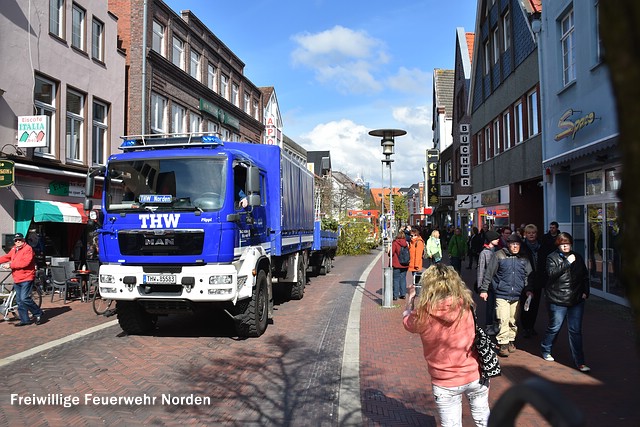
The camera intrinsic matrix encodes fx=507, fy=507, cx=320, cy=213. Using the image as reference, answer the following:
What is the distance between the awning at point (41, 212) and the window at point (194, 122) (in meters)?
12.0

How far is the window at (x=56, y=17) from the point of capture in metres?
15.4

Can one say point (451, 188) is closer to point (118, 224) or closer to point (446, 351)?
point (118, 224)

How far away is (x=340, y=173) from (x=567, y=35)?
53.6 metres

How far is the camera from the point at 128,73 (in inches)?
848

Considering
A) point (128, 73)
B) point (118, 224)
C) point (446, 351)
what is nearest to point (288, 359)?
point (118, 224)

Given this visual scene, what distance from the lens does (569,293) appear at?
20.2 ft

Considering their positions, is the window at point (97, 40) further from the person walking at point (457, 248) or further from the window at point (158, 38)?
the person walking at point (457, 248)

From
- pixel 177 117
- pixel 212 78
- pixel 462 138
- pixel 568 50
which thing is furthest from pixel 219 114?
pixel 568 50

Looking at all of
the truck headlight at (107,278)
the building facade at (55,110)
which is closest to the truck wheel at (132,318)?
the truck headlight at (107,278)

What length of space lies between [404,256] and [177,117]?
17082mm

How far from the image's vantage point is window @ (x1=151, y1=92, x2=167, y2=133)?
74.2 ft

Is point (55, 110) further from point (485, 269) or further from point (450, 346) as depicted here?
point (450, 346)

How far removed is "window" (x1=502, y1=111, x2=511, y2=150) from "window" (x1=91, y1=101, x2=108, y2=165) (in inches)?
599

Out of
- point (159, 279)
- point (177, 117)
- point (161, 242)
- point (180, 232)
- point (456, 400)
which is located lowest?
point (456, 400)
